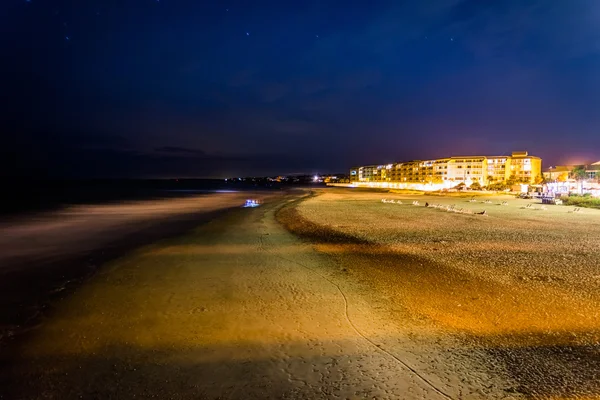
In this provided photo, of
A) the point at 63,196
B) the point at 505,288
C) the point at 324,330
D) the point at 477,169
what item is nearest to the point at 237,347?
the point at 324,330

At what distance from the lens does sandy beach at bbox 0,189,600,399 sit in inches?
191

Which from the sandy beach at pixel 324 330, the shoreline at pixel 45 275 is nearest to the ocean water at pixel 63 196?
the shoreline at pixel 45 275

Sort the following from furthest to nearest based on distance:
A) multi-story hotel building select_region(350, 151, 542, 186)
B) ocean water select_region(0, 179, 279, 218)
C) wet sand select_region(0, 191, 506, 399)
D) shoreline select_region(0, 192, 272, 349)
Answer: multi-story hotel building select_region(350, 151, 542, 186), ocean water select_region(0, 179, 279, 218), shoreline select_region(0, 192, 272, 349), wet sand select_region(0, 191, 506, 399)

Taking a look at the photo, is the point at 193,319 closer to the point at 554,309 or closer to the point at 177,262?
the point at 177,262

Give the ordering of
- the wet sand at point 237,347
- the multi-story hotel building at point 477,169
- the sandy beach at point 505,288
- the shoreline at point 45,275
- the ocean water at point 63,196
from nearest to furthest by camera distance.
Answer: the wet sand at point 237,347
the sandy beach at point 505,288
the shoreline at point 45,275
the ocean water at point 63,196
the multi-story hotel building at point 477,169

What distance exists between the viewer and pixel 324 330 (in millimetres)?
6527

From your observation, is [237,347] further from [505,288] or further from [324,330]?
[505,288]

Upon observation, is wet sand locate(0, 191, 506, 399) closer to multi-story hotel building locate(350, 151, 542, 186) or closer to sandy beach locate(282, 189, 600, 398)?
sandy beach locate(282, 189, 600, 398)

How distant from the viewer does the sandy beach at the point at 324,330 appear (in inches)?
191

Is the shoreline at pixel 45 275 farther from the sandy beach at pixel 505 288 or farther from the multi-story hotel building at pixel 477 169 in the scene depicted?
the multi-story hotel building at pixel 477 169

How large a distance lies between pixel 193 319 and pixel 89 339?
5.96 ft

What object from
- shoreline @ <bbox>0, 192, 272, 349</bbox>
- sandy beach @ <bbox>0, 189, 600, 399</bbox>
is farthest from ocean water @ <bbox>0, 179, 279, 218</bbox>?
sandy beach @ <bbox>0, 189, 600, 399</bbox>

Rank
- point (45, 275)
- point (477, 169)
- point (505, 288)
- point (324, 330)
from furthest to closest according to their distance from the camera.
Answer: point (477, 169) < point (45, 275) < point (505, 288) < point (324, 330)

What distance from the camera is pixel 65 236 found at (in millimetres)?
18391
